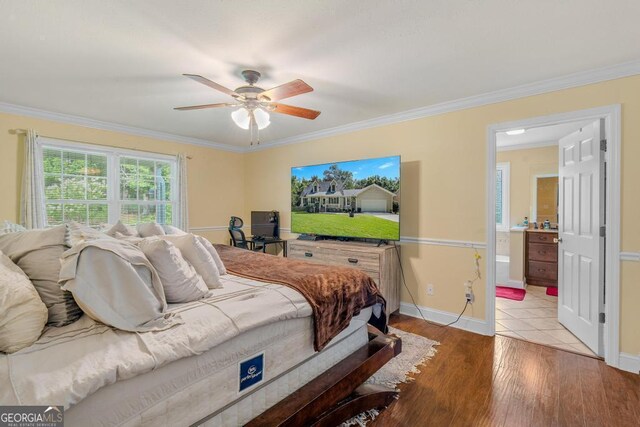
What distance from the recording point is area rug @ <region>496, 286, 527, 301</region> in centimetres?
430

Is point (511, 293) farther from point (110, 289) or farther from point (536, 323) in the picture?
point (110, 289)

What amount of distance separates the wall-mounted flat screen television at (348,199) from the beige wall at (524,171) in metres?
3.19

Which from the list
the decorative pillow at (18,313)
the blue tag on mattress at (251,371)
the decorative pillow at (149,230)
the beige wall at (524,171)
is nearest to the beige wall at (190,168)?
the decorative pillow at (149,230)

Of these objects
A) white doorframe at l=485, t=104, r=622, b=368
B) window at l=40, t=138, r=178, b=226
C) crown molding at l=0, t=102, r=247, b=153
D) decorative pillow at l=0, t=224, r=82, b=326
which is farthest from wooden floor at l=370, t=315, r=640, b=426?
crown molding at l=0, t=102, r=247, b=153

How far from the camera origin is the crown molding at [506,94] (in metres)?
2.42

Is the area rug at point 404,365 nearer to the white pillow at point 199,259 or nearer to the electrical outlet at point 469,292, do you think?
the electrical outlet at point 469,292

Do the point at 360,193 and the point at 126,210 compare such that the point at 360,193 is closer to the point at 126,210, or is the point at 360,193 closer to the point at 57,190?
the point at 126,210

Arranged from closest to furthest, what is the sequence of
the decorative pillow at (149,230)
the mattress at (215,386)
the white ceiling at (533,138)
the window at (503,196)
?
the mattress at (215,386)
the decorative pillow at (149,230)
the white ceiling at (533,138)
the window at (503,196)

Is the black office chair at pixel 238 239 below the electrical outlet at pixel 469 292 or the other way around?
the other way around

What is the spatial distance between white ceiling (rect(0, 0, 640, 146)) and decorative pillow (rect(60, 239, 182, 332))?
144 centimetres

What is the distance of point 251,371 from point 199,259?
0.78 meters

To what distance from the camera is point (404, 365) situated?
8.05ft

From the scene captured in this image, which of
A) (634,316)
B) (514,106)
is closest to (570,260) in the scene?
(634,316)

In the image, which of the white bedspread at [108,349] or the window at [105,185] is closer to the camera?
the white bedspread at [108,349]
